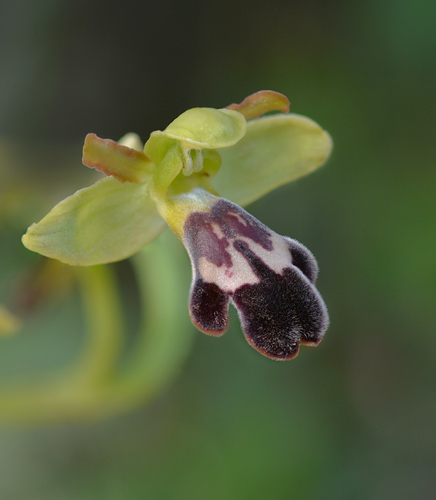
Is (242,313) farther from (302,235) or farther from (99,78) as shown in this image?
(99,78)

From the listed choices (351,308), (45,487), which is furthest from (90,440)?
(351,308)

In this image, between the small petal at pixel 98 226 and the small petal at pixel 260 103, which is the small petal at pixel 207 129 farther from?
the small petal at pixel 98 226

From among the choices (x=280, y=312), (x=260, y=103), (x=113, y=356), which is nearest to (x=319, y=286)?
(x=113, y=356)

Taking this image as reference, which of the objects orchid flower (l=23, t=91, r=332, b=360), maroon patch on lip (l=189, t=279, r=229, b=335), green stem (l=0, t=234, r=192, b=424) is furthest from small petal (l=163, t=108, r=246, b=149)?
green stem (l=0, t=234, r=192, b=424)

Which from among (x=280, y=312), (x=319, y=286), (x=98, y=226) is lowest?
(x=280, y=312)

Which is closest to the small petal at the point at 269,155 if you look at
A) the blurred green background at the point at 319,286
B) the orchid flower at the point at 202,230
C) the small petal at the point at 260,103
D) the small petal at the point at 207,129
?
the orchid flower at the point at 202,230

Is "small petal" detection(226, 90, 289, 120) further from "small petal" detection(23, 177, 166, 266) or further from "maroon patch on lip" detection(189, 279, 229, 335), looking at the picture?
"maroon patch on lip" detection(189, 279, 229, 335)

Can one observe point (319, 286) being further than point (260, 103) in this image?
Yes

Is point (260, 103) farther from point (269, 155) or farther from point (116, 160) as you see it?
point (116, 160)
